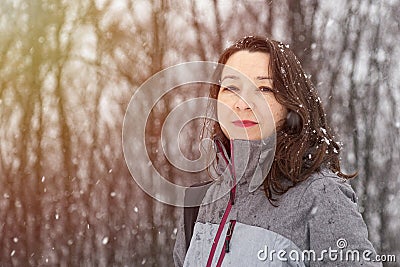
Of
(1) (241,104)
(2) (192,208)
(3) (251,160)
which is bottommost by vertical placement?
(2) (192,208)

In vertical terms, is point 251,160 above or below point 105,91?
below

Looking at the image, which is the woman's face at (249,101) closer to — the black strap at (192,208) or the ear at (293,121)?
the ear at (293,121)

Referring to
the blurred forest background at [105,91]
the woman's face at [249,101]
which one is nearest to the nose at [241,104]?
the woman's face at [249,101]

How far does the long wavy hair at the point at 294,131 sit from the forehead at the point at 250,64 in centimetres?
1

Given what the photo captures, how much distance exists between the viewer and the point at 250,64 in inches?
41.7

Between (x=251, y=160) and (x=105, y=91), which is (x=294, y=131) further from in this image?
(x=105, y=91)

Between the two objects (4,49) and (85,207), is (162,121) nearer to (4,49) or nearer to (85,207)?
(85,207)

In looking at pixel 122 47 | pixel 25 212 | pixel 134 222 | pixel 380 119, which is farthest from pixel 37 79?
pixel 380 119

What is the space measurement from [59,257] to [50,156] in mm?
415

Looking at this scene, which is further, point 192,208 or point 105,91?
point 105,91

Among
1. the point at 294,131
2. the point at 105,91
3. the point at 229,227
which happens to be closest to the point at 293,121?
the point at 294,131

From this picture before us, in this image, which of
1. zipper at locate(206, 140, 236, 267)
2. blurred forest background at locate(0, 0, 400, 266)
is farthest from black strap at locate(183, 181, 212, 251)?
blurred forest background at locate(0, 0, 400, 266)

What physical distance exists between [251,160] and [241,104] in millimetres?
119

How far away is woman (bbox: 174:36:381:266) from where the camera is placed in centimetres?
90
